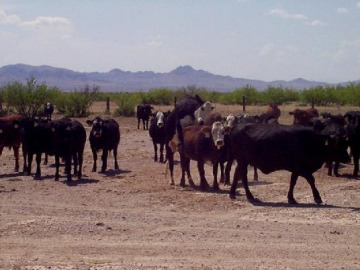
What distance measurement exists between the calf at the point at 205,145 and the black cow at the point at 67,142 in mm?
3555

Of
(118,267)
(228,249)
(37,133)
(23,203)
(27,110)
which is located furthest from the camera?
(27,110)

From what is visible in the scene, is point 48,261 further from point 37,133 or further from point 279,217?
point 37,133

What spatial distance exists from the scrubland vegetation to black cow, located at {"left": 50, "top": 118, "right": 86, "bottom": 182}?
81.6 feet

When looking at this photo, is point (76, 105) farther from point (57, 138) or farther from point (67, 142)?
point (67, 142)

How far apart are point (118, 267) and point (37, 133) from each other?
37.6 ft

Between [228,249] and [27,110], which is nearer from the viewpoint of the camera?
[228,249]

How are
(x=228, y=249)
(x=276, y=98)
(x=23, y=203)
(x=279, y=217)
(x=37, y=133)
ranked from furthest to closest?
(x=276, y=98) → (x=37, y=133) → (x=23, y=203) → (x=279, y=217) → (x=228, y=249)

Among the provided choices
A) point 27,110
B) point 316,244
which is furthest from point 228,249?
point 27,110

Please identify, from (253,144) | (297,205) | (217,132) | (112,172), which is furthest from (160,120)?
(297,205)

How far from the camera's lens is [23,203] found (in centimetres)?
1497

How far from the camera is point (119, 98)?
198ft

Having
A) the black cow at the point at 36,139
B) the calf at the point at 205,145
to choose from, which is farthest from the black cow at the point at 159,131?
the calf at the point at 205,145

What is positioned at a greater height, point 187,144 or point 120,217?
point 187,144

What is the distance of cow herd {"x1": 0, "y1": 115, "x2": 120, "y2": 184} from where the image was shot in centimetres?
1902
